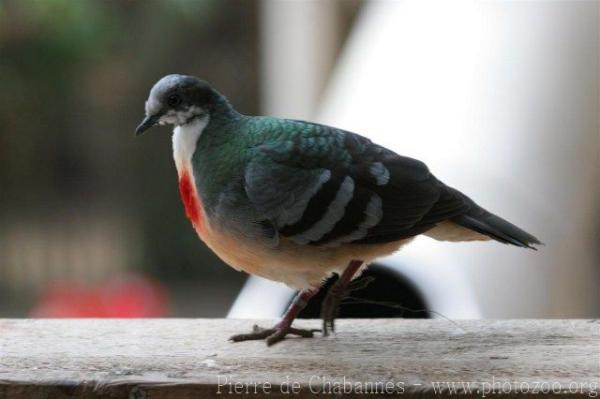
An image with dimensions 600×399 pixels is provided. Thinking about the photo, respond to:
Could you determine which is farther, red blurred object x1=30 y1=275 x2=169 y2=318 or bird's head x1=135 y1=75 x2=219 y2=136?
red blurred object x1=30 y1=275 x2=169 y2=318

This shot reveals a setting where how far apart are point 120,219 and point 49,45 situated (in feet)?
5.70

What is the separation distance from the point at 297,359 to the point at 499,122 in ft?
4.46

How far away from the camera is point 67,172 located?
513 centimetres

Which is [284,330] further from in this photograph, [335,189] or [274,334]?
[335,189]

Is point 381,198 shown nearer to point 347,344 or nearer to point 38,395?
point 347,344

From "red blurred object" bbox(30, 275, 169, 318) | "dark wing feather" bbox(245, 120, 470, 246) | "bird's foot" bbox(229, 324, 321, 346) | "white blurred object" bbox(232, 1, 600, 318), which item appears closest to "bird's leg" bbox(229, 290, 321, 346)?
"bird's foot" bbox(229, 324, 321, 346)

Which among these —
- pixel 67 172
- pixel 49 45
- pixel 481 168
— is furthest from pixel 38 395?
pixel 67 172

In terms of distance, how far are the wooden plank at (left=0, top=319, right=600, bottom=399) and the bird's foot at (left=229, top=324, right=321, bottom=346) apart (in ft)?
0.04

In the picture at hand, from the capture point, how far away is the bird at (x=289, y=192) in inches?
63.4

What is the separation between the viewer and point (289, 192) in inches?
63.8

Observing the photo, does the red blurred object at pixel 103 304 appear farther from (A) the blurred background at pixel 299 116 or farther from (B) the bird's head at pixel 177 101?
(B) the bird's head at pixel 177 101

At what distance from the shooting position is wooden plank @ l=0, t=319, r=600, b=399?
58.2 inches

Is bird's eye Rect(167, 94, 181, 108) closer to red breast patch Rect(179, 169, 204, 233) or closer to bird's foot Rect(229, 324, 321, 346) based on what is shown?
red breast patch Rect(179, 169, 204, 233)

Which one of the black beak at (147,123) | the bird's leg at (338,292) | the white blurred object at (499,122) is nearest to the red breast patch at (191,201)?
the black beak at (147,123)
